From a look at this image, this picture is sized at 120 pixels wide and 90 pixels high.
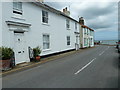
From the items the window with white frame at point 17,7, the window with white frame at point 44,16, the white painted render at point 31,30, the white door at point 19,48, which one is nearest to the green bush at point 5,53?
the white painted render at point 31,30

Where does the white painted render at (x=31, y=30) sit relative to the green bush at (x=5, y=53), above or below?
above

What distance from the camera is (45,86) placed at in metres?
4.20

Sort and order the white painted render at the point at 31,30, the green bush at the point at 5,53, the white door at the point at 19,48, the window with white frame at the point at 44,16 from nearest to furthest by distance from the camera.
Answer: the green bush at the point at 5,53 < the white painted render at the point at 31,30 < the white door at the point at 19,48 < the window with white frame at the point at 44,16

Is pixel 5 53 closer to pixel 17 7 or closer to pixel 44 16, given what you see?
pixel 17 7

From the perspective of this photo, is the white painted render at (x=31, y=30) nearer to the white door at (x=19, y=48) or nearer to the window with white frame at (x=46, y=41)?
the white door at (x=19, y=48)

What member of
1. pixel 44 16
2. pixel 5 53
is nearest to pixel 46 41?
pixel 44 16

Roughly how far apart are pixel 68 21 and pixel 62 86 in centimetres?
1448

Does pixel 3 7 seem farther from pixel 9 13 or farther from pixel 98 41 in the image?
pixel 98 41

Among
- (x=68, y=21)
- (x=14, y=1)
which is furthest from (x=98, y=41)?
(x=14, y=1)

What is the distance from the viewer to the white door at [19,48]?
305 inches

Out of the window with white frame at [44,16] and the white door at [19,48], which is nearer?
the white door at [19,48]

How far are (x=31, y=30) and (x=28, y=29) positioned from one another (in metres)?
0.42

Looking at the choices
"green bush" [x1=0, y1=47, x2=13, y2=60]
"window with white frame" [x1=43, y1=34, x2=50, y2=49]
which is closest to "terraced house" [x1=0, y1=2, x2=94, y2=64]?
"window with white frame" [x1=43, y1=34, x2=50, y2=49]

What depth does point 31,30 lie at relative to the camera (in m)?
9.16
